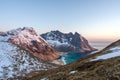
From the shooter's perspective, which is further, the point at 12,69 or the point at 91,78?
the point at 12,69

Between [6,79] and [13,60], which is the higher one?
[13,60]

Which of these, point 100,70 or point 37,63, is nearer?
point 100,70

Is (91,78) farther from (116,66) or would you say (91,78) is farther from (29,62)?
(29,62)

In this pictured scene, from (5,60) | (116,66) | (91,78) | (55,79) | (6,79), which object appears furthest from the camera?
(5,60)

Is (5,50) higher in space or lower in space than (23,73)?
higher

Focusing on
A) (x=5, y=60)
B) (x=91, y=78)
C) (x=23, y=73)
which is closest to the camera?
(x=91, y=78)

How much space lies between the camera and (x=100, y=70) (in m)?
30.9

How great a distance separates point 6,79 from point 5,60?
22093 millimetres

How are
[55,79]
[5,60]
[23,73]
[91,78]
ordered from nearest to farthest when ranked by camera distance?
[91,78] < [55,79] < [23,73] < [5,60]

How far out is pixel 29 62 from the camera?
91562 mm

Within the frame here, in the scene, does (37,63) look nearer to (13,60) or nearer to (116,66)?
(13,60)

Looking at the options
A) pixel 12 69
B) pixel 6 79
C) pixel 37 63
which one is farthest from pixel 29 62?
pixel 6 79

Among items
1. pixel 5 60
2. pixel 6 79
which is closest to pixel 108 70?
pixel 6 79

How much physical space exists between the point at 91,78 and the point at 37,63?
2696 inches
